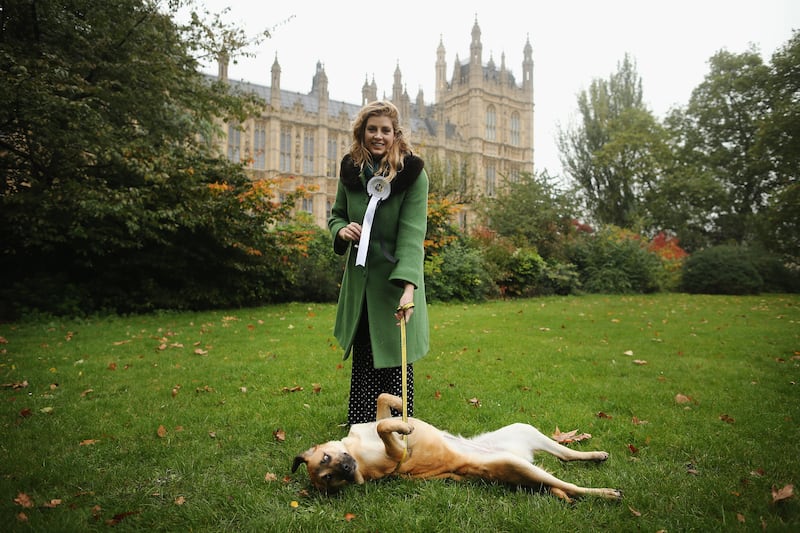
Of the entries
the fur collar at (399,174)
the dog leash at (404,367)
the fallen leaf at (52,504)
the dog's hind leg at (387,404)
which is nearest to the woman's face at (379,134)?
the fur collar at (399,174)

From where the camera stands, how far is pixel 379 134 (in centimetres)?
267

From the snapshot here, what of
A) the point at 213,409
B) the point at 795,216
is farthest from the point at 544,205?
the point at 213,409

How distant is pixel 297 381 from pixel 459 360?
6.07 ft

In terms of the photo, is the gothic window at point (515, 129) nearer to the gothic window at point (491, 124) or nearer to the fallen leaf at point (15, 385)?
the gothic window at point (491, 124)

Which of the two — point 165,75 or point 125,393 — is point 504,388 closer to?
point 125,393

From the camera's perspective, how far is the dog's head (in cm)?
215

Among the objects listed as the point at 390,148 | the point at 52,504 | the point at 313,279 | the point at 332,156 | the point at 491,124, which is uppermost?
the point at 491,124

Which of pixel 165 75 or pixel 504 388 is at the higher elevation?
pixel 165 75

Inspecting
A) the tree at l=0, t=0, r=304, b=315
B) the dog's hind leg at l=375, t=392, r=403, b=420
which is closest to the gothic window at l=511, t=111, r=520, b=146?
the tree at l=0, t=0, r=304, b=315

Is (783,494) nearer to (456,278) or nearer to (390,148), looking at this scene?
(390,148)

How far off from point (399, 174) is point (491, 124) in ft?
153

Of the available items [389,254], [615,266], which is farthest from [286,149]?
[389,254]

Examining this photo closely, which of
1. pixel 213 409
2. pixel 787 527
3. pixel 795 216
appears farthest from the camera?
pixel 795 216

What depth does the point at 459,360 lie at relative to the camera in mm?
5316
